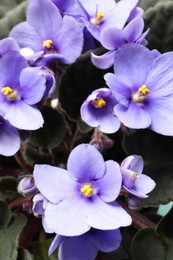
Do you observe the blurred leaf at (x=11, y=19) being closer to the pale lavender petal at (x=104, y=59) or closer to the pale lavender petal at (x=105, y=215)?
the pale lavender petal at (x=104, y=59)

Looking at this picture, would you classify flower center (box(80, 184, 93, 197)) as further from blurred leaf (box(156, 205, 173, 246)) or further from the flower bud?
blurred leaf (box(156, 205, 173, 246))

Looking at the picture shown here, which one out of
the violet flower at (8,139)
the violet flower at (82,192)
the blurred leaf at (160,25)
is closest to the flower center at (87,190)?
the violet flower at (82,192)

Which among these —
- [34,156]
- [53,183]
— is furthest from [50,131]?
[53,183]

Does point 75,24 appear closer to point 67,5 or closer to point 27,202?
point 67,5

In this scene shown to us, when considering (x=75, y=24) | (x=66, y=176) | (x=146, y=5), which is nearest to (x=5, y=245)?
(x=66, y=176)

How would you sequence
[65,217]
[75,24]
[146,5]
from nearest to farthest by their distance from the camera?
[65,217]
[75,24]
[146,5]

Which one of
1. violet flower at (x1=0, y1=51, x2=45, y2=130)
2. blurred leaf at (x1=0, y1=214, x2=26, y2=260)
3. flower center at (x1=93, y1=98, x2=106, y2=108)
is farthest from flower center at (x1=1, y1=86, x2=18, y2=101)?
blurred leaf at (x1=0, y1=214, x2=26, y2=260)
